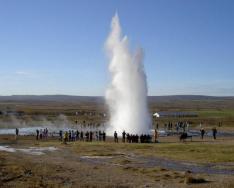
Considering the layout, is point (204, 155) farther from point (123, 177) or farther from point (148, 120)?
point (148, 120)

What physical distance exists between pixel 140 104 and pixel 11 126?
2979cm

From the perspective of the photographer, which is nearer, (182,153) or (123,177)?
(123,177)

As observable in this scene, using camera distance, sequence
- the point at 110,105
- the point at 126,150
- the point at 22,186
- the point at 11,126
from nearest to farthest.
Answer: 1. the point at 22,186
2. the point at 126,150
3. the point at 110,105
4. the point at 11,126

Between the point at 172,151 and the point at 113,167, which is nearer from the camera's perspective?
the point at 113,167

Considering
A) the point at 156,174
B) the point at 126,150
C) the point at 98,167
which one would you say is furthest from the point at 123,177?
the point at 126,150

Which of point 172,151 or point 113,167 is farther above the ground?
point 172,151

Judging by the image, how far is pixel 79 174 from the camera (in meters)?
25.8

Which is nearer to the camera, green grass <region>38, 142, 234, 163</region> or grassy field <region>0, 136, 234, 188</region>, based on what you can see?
grassy field <region>0, 136, 234, 188</region>

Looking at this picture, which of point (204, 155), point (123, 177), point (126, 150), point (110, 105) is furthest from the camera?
point (110, 105)

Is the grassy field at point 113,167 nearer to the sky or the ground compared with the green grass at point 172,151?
nearer to the ground

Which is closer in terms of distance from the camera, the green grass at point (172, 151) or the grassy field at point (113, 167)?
the grassy field at point (113, 167)

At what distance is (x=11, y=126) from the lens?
269 ft

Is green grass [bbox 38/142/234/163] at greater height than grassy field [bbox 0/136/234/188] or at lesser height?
greater

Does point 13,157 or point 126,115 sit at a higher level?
point 126,115
